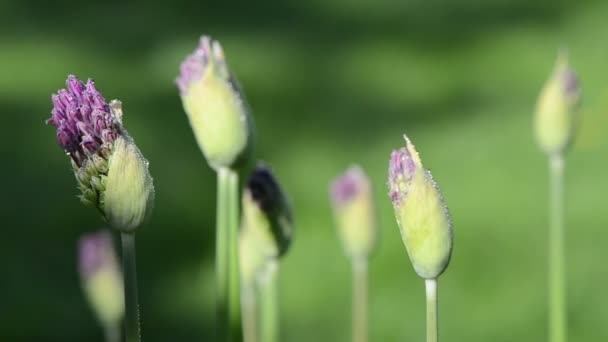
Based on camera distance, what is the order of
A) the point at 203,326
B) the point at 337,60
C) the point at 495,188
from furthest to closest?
the point at 337,60 < the point at 495,188 < the point at 203,326

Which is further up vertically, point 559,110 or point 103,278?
point 559,110

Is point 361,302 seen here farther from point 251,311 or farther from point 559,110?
point 559,110

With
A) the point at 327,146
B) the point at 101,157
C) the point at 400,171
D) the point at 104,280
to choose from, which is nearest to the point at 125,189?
the point at 101,157

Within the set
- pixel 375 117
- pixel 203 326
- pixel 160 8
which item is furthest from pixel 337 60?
pixel 203 326

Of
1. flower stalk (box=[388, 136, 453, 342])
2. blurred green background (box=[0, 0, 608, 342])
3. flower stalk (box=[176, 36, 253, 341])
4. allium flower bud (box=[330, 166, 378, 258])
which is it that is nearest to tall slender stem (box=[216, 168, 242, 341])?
flower stalk (box=[176, 36, 253, 341])

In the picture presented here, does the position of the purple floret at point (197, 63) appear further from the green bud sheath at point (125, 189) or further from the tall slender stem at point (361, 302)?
the tall slender stem at point (361, 302)

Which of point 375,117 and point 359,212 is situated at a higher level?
point 375,117

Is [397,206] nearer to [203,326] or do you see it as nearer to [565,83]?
[565,83]
